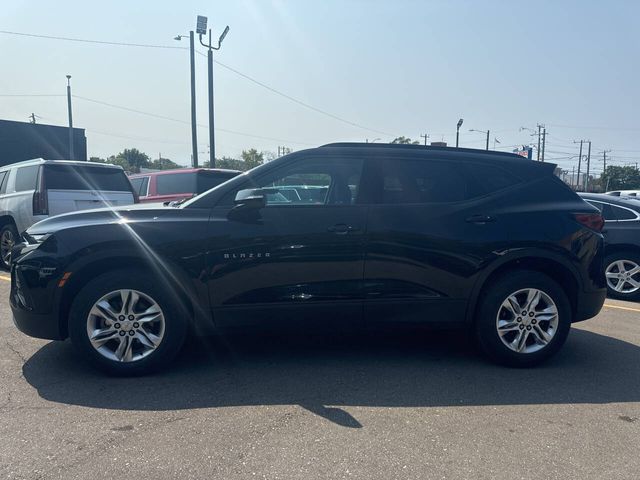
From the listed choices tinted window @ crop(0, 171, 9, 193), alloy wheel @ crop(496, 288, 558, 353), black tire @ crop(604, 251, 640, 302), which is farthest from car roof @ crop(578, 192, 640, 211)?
tinted window @ crop(0, 171, 9, 193)

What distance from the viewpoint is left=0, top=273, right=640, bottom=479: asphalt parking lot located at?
9.82 feet

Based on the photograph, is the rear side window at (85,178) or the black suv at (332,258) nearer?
the black suv at (332,258)

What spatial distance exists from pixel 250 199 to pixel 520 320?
2.51m

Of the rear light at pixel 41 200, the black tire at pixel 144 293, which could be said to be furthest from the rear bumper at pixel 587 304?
the rear light at pixel 41 200

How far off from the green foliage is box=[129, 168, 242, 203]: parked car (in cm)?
6741

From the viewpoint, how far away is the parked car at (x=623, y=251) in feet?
25.7

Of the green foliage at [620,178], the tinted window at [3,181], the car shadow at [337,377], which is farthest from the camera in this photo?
the green foliage at [620,178]

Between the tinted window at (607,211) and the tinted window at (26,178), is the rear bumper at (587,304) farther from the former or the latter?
the tinted window at (26,178)

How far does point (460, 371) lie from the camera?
4.52 m

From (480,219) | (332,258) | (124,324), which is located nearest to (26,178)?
(124,324)

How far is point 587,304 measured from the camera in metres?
4.70

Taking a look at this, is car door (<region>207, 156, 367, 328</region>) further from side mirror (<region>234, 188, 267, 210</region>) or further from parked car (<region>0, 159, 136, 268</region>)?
parked car (<region>0, 159, 136, 268</region>)

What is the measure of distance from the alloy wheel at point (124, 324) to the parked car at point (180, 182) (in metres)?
6.82

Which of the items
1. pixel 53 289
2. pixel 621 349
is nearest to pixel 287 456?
pixel 53 289
